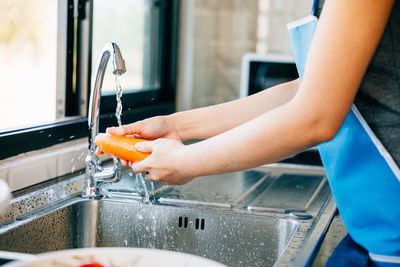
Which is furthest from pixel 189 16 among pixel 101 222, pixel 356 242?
pixel 356 242

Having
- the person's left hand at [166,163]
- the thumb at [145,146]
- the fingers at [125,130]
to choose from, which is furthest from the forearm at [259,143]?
the fingers at [125,130]

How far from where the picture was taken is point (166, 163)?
990mm

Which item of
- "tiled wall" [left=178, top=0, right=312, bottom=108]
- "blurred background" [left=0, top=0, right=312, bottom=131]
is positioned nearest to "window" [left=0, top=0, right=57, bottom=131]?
"blurred background" [left=0, top=0, right=312, bottom=131]

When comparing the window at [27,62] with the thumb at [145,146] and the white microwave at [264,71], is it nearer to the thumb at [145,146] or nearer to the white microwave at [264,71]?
the thumb at [145,146]

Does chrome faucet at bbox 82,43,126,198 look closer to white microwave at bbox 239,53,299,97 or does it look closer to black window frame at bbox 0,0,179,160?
black window frame at bbox 0,0,179,160

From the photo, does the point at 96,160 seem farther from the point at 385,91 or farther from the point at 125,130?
the point at 385,91

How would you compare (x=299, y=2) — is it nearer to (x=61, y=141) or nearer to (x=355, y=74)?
(x=61, y=141)

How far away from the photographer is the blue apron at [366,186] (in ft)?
3.15

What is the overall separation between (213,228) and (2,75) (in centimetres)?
68

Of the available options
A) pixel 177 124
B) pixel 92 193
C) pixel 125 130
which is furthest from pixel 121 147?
pixel 92 193

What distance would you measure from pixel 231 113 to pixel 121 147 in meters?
0.27

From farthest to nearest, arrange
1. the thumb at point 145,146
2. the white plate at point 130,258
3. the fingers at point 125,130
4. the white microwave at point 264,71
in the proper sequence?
the white microwave at point 264,71 < the fingers at point 125,130 < the thumb at point 145,146 < the white plate at point 130,258

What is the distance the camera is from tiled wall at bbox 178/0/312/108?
251 cm

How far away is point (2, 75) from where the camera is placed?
4.84 feet
